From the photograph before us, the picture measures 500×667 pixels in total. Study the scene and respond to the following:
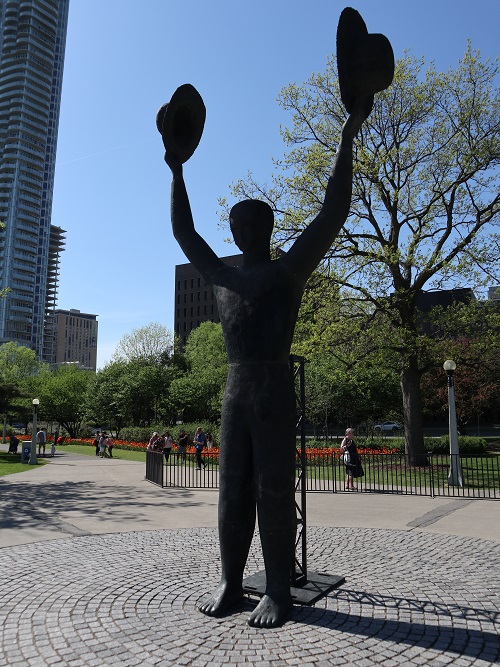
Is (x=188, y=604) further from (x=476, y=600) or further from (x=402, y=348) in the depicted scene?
(x=402, y=348)

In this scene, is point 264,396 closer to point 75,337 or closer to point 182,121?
point 182,121

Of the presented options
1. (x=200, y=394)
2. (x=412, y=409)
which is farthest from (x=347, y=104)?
(x=200, y=394)

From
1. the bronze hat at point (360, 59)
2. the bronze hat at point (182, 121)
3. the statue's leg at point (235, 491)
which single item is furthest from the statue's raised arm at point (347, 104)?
the bronze hat at point (182, 121)

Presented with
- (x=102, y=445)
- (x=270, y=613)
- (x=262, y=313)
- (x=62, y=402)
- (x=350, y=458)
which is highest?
(x=62, y=402)

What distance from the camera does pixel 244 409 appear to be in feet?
15.5

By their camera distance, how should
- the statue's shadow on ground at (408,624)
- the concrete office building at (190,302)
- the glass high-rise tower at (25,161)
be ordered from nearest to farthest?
the statue's shadow on ground at (408,624) < the concrete office building at (190,302) < the glass high-rise tower at (25,161)

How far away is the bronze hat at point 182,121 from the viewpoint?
5.67 metres

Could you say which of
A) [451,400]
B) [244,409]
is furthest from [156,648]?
[451,400]

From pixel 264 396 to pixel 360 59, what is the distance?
126 inches

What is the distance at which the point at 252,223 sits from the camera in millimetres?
5109

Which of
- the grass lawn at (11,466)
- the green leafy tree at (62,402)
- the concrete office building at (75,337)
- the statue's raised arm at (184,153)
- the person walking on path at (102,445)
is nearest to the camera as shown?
the statue's raised arm at (184,153)

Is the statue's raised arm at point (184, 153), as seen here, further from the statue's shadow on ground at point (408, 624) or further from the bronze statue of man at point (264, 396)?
the statue's shadow on ground at point (408, 624)

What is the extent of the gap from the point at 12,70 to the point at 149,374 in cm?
11061

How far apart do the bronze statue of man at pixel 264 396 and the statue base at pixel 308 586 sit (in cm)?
24
